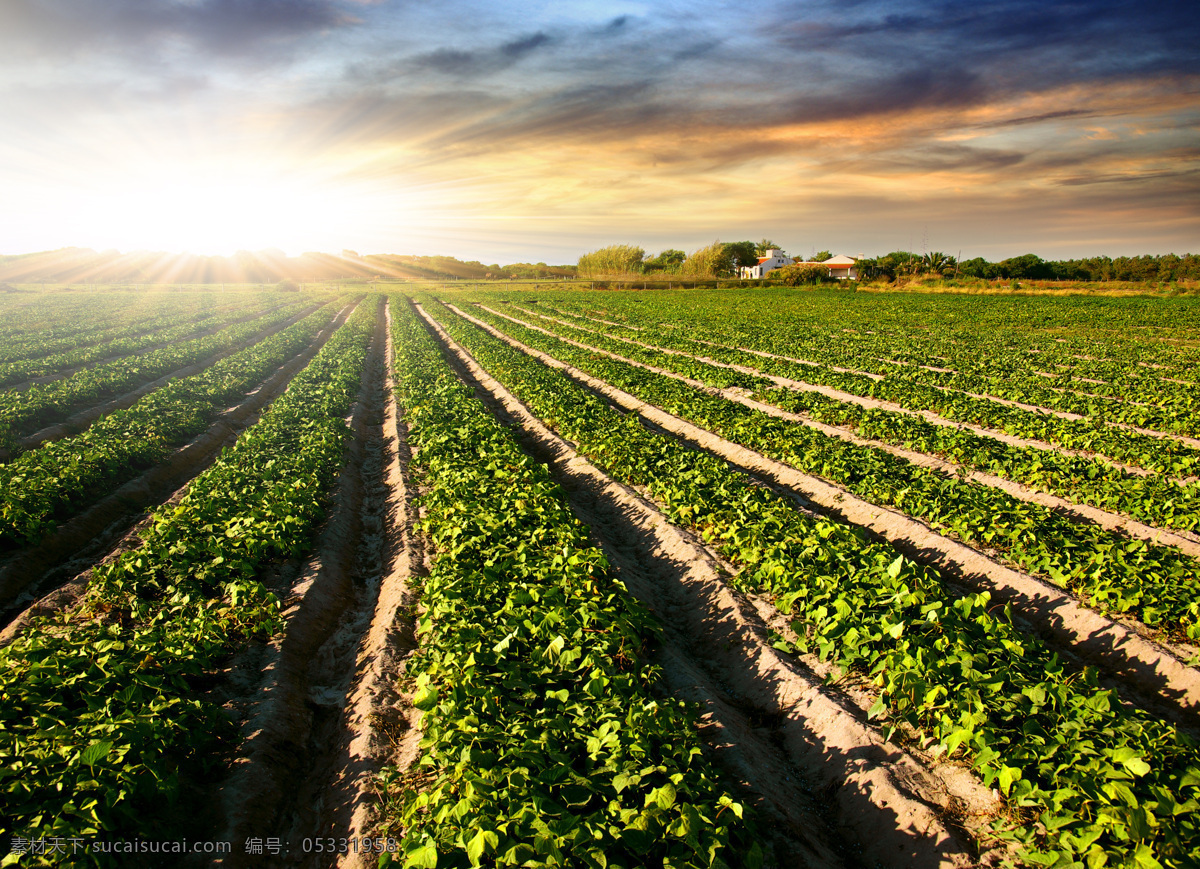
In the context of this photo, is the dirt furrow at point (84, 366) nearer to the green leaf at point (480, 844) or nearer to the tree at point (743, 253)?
the green leaf at point (480, 844)

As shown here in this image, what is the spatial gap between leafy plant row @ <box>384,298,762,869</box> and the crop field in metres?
0.03

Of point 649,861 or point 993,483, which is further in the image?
point 993,483

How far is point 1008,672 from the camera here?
443cm

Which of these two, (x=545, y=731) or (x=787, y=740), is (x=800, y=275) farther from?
(x=545, y=731)

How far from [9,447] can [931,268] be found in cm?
10115

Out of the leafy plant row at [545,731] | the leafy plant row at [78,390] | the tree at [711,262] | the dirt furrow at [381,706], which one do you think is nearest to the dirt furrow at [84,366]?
the leafy plant row at [78,390]

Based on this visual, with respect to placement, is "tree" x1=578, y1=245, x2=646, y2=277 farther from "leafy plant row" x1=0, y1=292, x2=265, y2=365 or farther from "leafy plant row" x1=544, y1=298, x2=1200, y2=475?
"leafy plant row" x1=544, y1=298, x2=1200, y2=475

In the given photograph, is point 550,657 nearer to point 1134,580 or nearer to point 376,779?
point 376,779

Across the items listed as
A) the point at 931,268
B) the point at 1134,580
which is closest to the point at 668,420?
the point at 1134,580

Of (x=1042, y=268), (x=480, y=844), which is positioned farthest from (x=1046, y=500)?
(x=1042, y=268)

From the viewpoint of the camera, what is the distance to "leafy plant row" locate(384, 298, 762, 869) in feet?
10.1

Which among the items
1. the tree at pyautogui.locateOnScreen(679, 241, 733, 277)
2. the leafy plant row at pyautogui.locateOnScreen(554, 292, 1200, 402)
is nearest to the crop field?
the leafy plant row at pyautogui.locateOnScreen(554, 292, 1200, 402)

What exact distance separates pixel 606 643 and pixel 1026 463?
979cm

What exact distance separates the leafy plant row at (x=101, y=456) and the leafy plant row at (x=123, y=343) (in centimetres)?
954
